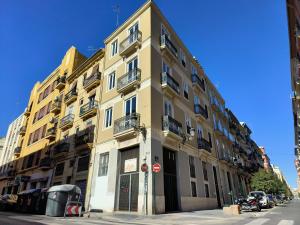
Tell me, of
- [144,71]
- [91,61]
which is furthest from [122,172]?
[91,61]

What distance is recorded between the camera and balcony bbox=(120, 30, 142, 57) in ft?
65.0

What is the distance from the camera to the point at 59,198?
14383 millimetres

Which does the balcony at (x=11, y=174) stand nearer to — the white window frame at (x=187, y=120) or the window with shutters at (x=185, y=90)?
the white window frame at (x=187, y=120)

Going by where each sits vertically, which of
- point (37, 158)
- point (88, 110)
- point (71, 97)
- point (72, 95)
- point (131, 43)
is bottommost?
point (37, 158)

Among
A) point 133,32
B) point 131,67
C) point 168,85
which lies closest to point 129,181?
point 168,85

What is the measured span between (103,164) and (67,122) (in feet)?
28.2

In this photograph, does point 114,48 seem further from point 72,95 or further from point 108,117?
point 108,117

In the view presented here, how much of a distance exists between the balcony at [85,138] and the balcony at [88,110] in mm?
1427

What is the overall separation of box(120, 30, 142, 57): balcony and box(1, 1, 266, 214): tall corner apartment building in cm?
9

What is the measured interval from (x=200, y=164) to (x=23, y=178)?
22.7 m

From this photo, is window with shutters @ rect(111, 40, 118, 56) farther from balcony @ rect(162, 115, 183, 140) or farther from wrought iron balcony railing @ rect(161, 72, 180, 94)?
balcony @ rect(162, 115, 183, 140)

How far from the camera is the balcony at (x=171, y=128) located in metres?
17.1

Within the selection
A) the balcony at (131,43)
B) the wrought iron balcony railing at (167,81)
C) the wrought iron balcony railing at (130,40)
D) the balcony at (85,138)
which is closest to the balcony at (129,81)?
the wrought iron balcony railing at (167,81)

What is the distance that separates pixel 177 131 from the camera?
18562mm
